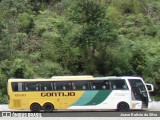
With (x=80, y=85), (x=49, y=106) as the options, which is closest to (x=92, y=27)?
(x=80, y=85)

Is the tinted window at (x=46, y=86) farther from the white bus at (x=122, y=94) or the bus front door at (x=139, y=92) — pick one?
the bus front door at (x=139, y=92)

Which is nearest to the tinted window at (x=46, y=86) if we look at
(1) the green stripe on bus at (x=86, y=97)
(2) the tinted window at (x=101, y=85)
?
(1) the green stripe on bus at (x=86, y=97)

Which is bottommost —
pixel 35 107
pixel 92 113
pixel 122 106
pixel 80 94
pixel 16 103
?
pixel 92 113

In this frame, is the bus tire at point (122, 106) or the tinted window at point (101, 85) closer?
the bus tire at point (122, 106)

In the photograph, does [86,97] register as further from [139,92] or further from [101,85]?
[139,92]

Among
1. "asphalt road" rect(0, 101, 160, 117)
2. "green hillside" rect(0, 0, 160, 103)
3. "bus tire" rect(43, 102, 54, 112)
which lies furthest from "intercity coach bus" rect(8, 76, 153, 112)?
"green hillside" rect(0, 0, 160, 103)

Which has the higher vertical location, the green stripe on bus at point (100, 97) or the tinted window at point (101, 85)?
the tinted window at point (101, 85)

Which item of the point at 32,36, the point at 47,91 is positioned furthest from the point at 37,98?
the point at 32,36

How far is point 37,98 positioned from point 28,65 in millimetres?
9301

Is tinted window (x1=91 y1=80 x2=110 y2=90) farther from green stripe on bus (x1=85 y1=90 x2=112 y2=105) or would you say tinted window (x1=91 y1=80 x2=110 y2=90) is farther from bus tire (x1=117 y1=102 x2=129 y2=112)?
bus tire (x1=117 y1=102 x2=129 y2=112)

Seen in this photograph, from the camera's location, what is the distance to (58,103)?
2286 cm

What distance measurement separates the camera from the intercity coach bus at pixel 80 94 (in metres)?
22.5

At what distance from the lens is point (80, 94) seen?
74.4 ft

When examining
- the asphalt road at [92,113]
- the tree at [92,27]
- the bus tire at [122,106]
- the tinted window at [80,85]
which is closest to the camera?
the asphalt road at [92,113]
